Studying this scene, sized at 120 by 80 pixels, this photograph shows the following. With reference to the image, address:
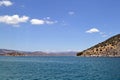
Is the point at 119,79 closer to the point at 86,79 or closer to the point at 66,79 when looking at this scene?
the point at 86,79

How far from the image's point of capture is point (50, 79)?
74.1 meters

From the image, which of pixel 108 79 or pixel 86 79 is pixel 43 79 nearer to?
pixel 86 79

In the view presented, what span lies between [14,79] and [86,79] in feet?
67.2

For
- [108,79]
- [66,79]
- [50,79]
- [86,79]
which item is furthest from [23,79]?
[108,79]

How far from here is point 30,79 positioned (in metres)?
72.4

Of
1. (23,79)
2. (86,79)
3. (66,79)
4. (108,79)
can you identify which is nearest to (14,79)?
(23,79)

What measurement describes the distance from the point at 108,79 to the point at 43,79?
1858 cm

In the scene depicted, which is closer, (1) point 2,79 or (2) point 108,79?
(1) point 2,79

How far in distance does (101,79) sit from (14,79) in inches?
970

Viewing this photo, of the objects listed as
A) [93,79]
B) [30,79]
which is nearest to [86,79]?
[93,79]

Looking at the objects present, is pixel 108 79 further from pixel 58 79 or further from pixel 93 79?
pixel 58 79

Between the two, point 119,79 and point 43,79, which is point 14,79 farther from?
point 119,79

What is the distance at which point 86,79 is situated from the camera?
7525 centimetres

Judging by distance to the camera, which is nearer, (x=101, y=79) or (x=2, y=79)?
(x=2, y=79)
